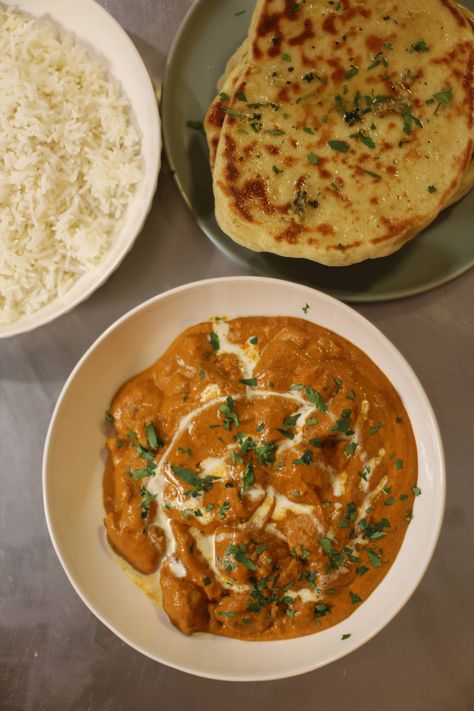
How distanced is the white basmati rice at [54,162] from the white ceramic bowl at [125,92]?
0.09 feet

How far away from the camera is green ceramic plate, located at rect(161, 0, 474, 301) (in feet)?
6.88

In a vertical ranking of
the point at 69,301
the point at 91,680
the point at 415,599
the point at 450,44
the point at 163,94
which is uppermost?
the point at 450,44

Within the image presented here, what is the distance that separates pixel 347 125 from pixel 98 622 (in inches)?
81.0

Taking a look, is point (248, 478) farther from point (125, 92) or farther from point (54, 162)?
point (125, 92)

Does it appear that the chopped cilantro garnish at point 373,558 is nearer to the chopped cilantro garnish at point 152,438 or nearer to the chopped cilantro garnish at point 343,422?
the chopped cilantro garnish at point 343,422

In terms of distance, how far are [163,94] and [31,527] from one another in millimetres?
1727

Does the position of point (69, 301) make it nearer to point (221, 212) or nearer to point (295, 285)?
point (221, 212)

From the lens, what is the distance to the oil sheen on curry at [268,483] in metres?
1.94

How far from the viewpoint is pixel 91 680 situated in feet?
8.07

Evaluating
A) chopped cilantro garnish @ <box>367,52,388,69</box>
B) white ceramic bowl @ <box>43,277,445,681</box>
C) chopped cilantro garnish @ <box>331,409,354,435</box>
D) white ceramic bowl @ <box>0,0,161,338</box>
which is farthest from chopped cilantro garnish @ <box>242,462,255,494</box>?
chopped cilantro garnish @ <box>367,52,388,69</box>

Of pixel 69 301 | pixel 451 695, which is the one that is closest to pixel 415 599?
pixel 451 695

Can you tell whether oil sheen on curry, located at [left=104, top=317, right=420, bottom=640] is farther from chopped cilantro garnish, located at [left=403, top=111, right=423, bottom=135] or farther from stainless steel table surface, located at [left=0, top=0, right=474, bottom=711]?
chopped cilantro garnish, located at [left=403, top=111, right=423, bottom=135]

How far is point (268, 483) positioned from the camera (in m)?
1.98

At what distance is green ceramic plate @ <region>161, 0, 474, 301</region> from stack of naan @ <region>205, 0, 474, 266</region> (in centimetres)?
24
